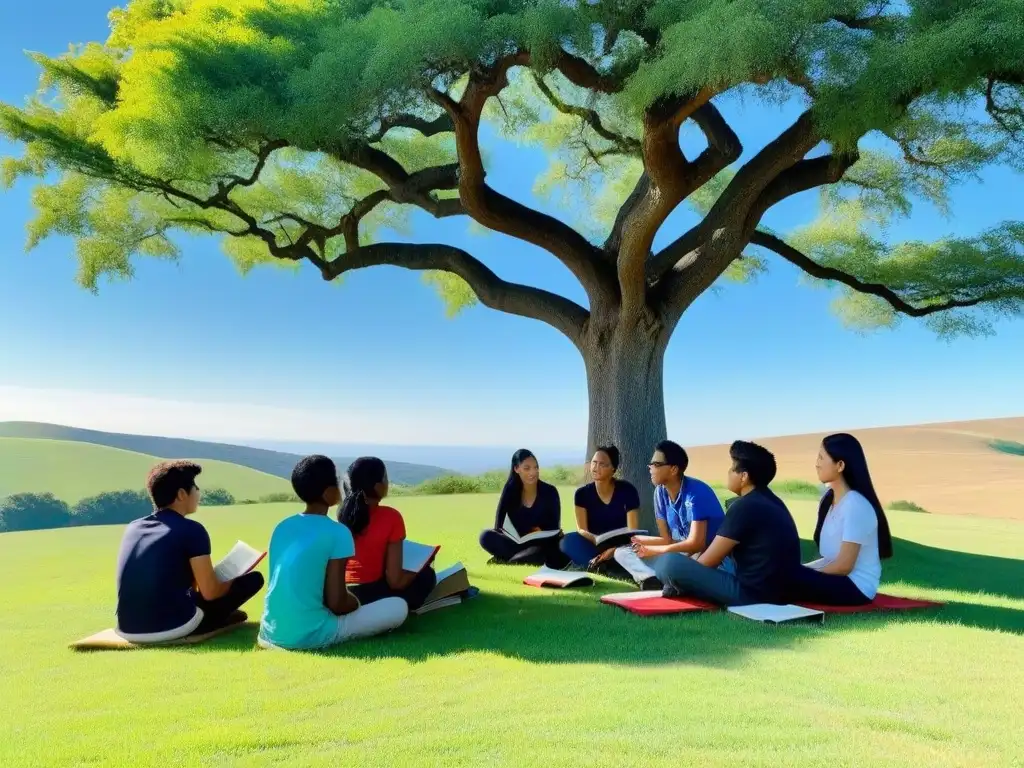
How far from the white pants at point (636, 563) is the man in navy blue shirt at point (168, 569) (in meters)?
2.78

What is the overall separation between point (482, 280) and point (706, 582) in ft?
20.3

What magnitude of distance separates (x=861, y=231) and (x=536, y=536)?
748 centimetres

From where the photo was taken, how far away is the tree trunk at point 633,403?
31.9 ft

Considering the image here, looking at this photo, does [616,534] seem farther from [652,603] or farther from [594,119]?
[594,119]

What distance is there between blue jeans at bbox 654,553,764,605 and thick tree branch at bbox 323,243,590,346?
521 cm

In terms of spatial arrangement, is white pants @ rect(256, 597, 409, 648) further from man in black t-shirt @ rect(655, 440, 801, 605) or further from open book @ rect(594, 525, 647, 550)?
open book @ rect(594, 525, 647, 550)

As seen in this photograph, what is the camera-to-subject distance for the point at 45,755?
3135mm

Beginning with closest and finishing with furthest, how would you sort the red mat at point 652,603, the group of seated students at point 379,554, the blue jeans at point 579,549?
the group of seated students at point 379,554 < the red mat at point 652,603 < the blue jeans at point 579,549

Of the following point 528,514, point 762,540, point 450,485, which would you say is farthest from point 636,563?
point 450,485

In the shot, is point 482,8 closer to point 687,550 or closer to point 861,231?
point 687,550

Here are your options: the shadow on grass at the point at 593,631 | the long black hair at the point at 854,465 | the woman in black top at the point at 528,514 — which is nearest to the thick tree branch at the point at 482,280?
the woman in black top at the point at 528,514

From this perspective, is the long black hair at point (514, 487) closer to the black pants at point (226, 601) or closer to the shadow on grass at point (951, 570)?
the black pants at point (226, 601)

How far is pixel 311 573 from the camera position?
14.8 feet

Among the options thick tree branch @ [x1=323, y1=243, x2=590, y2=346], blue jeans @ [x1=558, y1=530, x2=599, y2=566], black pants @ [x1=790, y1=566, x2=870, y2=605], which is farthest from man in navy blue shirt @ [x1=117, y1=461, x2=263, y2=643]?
thick tree branch @ [x1=323, y1=243, x2=590, y2=346]
